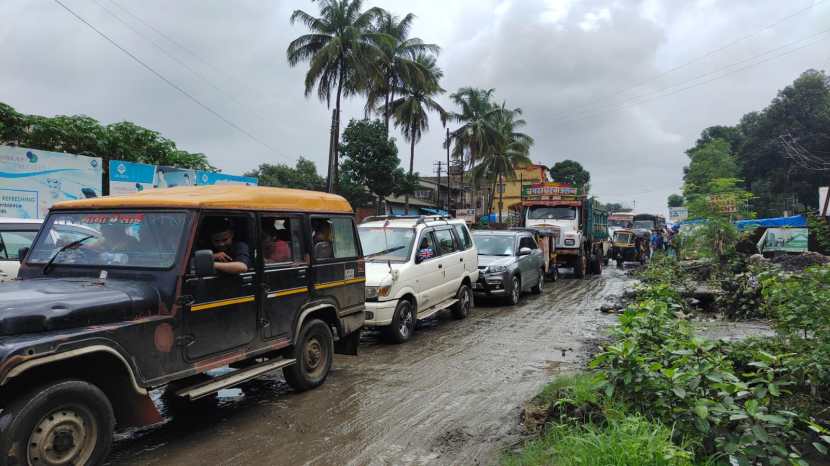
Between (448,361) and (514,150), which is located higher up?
(514,150)

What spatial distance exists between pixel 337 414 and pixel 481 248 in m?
8.94


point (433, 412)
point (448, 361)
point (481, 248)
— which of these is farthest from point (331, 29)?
point (433, 412)

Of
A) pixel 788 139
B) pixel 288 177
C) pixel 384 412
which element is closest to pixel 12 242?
pixel 384 412

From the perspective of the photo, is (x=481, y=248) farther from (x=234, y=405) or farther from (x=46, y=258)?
(x=46, y=258)

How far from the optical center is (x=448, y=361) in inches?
274

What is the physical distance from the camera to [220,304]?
14.2ft

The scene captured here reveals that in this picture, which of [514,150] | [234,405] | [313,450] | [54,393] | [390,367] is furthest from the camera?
[514,150]

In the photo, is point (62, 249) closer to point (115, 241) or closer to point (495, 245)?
point (115, 241)

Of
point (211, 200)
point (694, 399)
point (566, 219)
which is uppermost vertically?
point (566, 219)

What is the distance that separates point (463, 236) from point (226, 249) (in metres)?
6.59

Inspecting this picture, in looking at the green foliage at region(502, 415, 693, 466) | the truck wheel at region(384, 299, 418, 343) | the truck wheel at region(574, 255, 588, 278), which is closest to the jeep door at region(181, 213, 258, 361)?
the green foliage at region(502, 415, 693, 466)

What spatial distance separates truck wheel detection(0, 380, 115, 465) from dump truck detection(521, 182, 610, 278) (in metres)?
16.8

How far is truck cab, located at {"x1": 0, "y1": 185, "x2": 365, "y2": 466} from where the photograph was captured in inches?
122

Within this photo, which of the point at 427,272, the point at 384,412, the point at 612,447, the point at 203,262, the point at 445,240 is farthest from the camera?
the point at 445,240
